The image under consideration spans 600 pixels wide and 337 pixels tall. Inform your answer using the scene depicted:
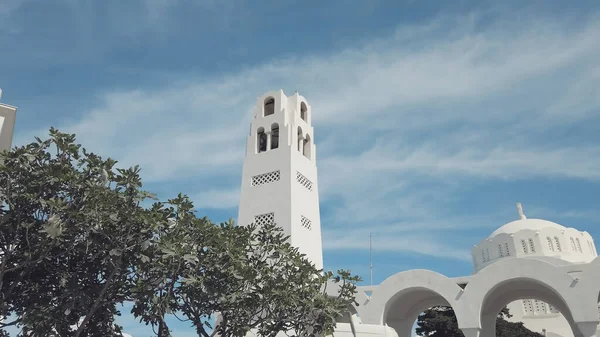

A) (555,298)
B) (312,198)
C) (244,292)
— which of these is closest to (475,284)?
(555,298)

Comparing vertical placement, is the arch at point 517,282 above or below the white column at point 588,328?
above

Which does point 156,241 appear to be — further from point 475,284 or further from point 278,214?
point 475,284

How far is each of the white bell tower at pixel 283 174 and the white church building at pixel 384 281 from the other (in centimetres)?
5

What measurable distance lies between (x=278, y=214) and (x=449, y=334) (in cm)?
1592

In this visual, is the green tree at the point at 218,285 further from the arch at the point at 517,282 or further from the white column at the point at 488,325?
the white column at the point at 488,325

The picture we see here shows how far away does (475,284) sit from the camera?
20703 mm

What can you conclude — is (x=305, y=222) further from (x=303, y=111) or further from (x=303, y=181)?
(x=303, y=111)

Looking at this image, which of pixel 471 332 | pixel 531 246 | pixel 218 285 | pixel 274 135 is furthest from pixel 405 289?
pixel 531 246

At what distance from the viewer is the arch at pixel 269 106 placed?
91.0 ft

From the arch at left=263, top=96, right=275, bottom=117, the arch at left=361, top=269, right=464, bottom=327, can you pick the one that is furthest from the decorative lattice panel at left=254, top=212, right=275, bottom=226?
the arch at left=263, top=96, right=275, bottom=117

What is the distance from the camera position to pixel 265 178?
80.9ft

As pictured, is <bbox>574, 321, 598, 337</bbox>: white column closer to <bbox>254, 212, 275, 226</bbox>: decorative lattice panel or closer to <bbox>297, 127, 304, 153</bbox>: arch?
<bbox>254, 212, 275, 226</bbox>: decorative lattice panel

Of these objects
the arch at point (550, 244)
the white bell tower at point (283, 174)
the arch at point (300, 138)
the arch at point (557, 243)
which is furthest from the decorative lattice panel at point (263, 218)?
the arch at point (557, 243)

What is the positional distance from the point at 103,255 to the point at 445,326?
86.2ft
